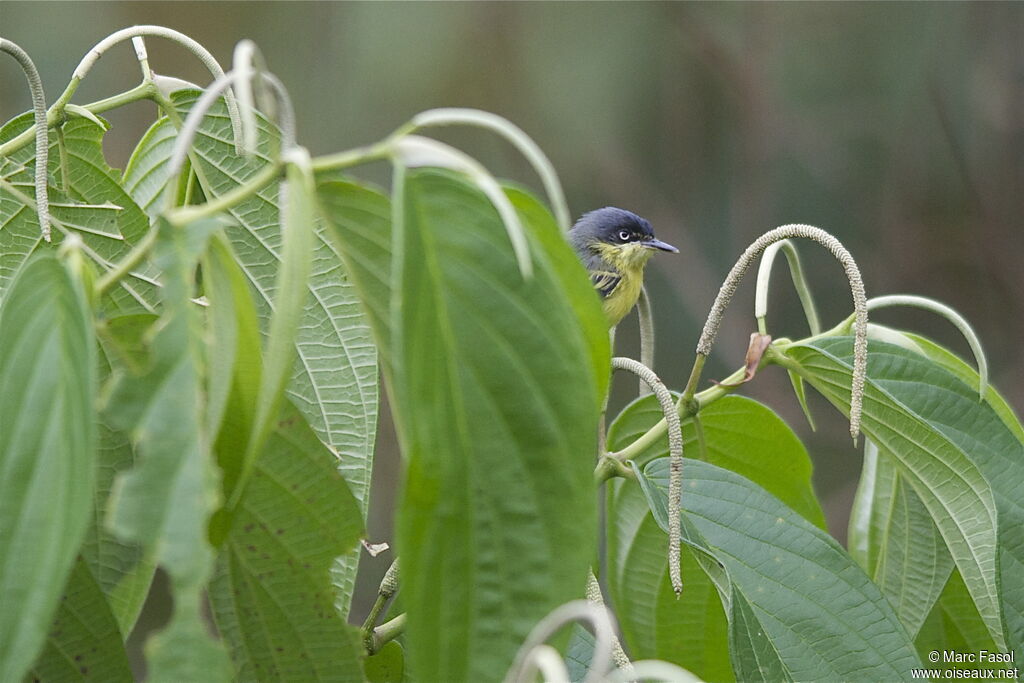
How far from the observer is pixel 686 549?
106cm

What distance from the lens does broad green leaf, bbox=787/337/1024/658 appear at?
88 centimetres

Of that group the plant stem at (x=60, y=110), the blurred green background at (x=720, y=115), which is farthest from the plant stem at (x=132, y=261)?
the blurred green background at (x=720, y=115)

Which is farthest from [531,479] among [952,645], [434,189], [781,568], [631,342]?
[631,342]

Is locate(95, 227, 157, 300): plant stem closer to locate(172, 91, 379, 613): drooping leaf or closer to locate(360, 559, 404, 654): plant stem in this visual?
locate(172, 91, 379, 613): drooping leaf

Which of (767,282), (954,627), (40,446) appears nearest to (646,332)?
(767,282)

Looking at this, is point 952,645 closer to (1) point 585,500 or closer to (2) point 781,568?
(2) point 781,568

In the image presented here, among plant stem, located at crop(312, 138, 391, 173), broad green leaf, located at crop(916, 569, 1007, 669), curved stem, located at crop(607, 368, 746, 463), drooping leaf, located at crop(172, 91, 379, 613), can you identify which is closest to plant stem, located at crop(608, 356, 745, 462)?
curved stem, located at crop(607, 368, 746, 463)

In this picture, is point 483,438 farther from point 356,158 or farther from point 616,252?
point 616,252

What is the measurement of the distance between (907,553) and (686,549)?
211 millimetres

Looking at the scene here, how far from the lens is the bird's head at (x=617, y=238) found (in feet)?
12.4

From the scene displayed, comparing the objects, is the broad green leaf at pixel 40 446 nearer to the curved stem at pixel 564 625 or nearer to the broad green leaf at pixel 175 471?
the broad green leaf at pixel 175 471

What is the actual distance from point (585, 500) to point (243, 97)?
0.28m

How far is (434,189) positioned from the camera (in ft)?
1.92

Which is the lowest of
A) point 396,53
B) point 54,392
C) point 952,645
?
point 952,645
